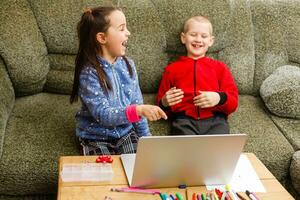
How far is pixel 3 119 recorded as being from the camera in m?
1.98

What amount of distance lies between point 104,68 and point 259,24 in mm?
1121

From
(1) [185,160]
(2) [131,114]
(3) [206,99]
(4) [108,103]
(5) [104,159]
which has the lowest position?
(1) [185,160]

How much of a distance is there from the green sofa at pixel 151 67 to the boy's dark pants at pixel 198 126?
84mm

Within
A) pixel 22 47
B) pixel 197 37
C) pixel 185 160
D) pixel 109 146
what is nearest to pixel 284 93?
pixel 197 37

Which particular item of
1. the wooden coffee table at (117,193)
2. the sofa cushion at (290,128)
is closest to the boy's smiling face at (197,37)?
the sofa cushion at (290,128)

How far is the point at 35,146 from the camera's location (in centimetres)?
191

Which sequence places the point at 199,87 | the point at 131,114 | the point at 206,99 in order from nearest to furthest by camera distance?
the point at 131,114 → the point at 206,99 → the point at 199,87

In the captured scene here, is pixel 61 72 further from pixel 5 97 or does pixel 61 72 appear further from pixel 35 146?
pixel 35 146

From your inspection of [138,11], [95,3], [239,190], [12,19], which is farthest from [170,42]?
[239,190]

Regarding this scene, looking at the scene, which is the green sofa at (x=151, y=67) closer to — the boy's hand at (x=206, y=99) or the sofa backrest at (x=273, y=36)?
the sofa backrest at (x=273, y=36)

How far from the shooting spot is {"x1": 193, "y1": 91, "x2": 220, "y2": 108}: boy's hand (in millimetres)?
2066

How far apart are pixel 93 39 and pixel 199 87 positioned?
0.62 metres

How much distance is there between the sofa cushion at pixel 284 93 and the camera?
225 cm

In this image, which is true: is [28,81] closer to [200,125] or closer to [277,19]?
[200,125]
